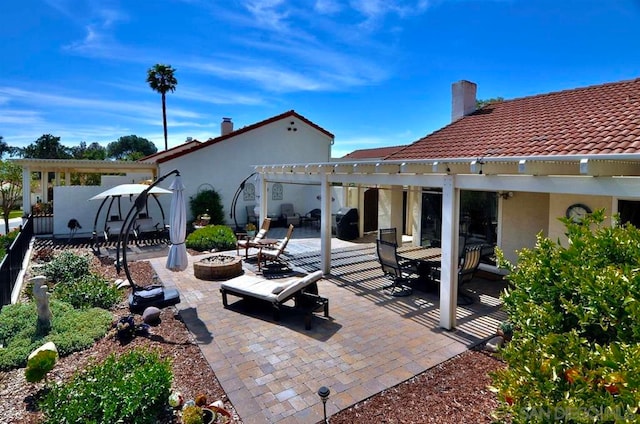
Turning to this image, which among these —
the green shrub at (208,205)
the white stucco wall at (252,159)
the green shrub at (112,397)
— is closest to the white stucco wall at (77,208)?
the green shrub at (208,205)

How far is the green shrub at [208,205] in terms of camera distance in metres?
19.9

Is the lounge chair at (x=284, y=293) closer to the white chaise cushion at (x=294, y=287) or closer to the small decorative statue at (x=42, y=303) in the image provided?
the white chaise cushion at (x=294, y=287)

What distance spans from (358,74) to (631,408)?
20.8m

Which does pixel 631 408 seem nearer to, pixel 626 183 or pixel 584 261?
pixel 584 261

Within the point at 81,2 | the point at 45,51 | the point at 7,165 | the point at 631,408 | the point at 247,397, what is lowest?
the point at 247,397

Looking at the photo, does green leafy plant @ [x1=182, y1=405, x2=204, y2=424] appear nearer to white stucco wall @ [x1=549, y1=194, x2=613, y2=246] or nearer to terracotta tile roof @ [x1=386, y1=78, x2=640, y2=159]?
terracotta tile roof @ [x1=386, y1=78, x2=640, y2=159]

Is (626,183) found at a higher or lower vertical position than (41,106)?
lower

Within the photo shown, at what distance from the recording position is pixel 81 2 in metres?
10.1

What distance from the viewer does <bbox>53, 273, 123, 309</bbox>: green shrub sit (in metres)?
8.20

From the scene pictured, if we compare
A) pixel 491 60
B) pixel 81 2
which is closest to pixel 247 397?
pixel 81 2

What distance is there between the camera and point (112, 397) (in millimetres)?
3973

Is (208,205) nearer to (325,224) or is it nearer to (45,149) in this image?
(325,224)

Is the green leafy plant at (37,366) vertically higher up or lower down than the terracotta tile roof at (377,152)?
lower down

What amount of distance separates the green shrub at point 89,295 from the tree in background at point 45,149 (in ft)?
197
